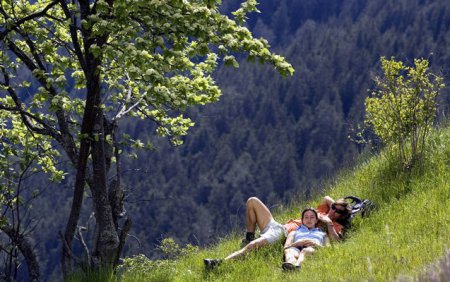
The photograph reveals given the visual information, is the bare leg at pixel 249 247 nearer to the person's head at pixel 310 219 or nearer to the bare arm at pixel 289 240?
the bare arm at pixel 289 240

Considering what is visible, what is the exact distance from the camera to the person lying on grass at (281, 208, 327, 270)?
8.54 m

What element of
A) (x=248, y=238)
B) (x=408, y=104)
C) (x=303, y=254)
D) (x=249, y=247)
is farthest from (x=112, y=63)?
(x=408, y=104)

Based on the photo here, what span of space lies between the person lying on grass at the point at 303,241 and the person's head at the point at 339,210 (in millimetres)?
303

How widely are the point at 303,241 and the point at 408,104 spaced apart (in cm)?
368

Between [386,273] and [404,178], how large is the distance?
5011 millimetres

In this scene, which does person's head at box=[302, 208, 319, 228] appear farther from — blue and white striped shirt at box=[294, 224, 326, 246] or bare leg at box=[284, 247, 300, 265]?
bare leg at box=[284, 247, 300, 265]

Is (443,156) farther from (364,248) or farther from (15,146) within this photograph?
(15,146)

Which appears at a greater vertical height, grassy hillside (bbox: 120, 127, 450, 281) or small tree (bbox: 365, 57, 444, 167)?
small tree (bbox: 365, 57, 444, 167)

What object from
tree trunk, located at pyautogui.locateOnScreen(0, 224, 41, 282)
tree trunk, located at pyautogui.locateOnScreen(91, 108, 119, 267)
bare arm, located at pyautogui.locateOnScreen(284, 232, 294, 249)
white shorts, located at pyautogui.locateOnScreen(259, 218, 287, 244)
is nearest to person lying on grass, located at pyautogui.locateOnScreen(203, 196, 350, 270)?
white shorts, located at pyautogui.locateOnScreen(259, 218, 287, 244)

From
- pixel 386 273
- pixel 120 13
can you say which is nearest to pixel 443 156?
pixel 386 273

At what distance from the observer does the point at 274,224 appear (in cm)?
1074

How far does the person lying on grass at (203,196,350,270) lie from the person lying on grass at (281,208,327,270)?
0.16 m

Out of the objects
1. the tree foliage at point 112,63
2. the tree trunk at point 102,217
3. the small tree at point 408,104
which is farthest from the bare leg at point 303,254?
the tree trunk at point 102,217

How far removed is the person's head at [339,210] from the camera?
10.3 metres
